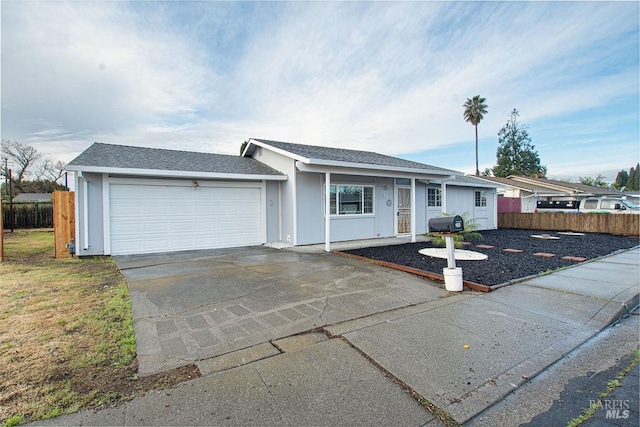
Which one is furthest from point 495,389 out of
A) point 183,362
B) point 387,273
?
point 387,273

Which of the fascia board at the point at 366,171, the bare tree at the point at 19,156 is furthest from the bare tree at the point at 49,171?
the fascia board at the point at 366,171

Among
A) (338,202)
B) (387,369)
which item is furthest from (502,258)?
(387,369)

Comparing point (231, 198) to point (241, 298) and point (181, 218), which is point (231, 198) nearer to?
point (181, 218)

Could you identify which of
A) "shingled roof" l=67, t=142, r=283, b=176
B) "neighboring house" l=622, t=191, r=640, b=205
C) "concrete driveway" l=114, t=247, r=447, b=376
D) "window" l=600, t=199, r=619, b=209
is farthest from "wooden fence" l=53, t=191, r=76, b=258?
"neighboring house" l=622, t=191, r=640, b=205

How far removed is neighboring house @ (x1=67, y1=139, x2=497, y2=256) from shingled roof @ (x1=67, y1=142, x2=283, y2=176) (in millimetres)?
33

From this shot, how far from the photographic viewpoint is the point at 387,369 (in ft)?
9.34

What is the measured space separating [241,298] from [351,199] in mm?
7450

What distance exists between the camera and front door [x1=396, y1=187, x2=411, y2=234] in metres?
13.3

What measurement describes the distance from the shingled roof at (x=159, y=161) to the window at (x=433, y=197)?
7718 millimetres

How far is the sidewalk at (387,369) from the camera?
87.3 inches

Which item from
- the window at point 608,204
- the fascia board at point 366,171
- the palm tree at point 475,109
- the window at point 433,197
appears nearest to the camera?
the fascia board at point 366,171

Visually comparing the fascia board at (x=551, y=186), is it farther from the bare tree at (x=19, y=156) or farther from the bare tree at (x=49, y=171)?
the bare tree at (x=19, y=156)

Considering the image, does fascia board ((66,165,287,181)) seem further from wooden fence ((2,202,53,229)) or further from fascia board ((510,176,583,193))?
fascia board ((510,176,583,193))

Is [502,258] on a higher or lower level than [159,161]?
lower
